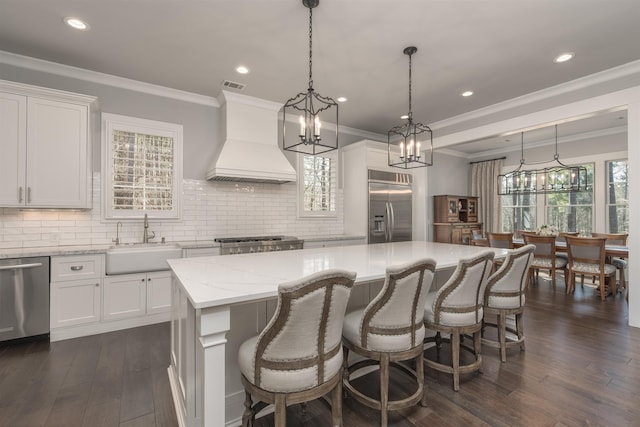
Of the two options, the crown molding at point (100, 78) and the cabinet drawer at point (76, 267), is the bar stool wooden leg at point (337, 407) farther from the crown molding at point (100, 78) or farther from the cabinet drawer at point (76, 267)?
the crown molding at point (100, 78)

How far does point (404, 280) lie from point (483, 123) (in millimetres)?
4157

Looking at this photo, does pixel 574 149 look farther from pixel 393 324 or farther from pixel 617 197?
pixel 393 324

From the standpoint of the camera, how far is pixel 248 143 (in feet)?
13.8

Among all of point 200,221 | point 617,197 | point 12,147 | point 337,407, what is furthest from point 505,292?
point 617,197

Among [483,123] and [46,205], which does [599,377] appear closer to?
[483,123]

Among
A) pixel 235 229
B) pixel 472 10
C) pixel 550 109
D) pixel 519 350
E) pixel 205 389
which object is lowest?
pixel 519 350

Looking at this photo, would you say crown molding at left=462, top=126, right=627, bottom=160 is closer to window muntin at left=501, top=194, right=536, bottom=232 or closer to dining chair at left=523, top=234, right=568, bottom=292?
window muntin at left=501, top=194, right=536, bottom=232

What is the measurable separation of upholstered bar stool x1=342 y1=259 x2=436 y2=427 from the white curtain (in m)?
6.46

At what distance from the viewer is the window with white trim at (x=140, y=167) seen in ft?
11.9

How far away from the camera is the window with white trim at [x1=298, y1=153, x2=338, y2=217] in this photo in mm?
5098

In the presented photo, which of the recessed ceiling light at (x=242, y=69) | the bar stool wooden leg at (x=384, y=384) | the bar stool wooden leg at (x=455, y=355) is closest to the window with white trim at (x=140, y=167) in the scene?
the recessed ceiling light at (x=242, y=69)

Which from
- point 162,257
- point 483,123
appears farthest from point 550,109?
point 162,257

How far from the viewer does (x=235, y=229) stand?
4.44 metres

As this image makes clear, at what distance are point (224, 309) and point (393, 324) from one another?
3.09 ft
